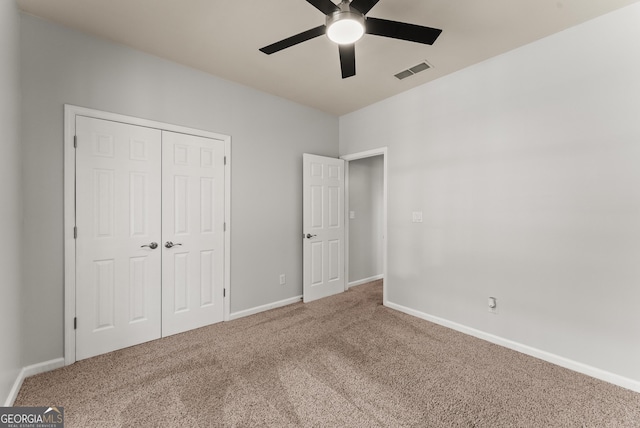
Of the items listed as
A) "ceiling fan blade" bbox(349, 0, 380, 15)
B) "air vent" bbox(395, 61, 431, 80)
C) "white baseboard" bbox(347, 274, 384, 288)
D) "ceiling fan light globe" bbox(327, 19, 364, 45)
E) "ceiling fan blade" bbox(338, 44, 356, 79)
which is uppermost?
"air vent" bbox(395, 61, 431, 80)

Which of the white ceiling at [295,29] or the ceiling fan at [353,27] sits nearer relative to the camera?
the ceiling fan at [353,27]

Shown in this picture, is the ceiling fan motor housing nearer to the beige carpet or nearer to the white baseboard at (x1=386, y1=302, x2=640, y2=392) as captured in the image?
the beige carpet

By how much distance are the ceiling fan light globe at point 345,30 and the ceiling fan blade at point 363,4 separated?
0.07m

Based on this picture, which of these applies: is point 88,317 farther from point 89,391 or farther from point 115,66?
point 115,66

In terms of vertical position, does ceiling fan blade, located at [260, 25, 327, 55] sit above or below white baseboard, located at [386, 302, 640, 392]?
above

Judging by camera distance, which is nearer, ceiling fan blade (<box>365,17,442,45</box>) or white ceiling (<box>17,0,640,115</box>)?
ceiling fan blade (<box>365,17,442,45</box>)

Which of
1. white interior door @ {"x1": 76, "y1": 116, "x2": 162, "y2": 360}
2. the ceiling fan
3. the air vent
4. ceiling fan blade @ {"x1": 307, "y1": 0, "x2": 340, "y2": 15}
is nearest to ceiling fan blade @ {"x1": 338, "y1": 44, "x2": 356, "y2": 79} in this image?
the ceiling fan

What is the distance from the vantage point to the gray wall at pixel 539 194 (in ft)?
6.81

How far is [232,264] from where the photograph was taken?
→ 10.7ft

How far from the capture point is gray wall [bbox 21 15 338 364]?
7.13 ft

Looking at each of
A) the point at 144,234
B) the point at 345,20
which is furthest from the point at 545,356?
the point at 144,234

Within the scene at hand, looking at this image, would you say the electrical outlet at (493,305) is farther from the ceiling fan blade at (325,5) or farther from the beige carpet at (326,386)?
the ceiling fan blade at (325,5)

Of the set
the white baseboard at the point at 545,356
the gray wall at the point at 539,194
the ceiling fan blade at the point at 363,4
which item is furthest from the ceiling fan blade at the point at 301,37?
the white baseboard at the point at 545,356

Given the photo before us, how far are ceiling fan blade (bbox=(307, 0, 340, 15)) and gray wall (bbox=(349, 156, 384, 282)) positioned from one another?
119 inches
